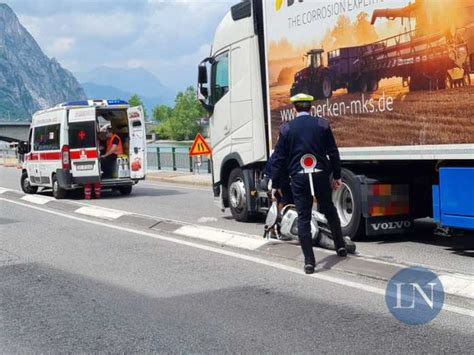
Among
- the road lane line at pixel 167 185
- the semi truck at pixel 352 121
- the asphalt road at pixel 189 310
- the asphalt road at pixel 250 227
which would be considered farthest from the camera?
the road lane line at pixel 167 185

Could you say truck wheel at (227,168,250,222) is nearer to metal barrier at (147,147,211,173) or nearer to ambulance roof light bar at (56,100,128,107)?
ambulance roof light bar at (56,100,128,107)

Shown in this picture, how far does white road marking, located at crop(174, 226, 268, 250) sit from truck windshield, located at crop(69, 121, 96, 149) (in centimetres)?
644

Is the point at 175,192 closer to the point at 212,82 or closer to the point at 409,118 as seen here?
the point at 212,82

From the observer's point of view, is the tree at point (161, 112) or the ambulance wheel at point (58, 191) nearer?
the ambulance wheel at point (58, 191)

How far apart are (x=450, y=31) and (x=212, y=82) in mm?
5268

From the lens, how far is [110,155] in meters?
16.4

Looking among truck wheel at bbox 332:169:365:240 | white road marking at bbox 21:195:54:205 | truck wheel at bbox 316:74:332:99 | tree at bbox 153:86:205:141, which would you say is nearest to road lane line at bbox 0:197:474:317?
truck wheel at bbox 332:169:365:240

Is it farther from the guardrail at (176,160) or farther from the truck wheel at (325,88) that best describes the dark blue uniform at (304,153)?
the guardrail at (176,160)

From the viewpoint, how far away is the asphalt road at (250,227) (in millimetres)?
7273

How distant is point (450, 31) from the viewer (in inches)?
269

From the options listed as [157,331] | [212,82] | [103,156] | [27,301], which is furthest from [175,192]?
[157,331]
